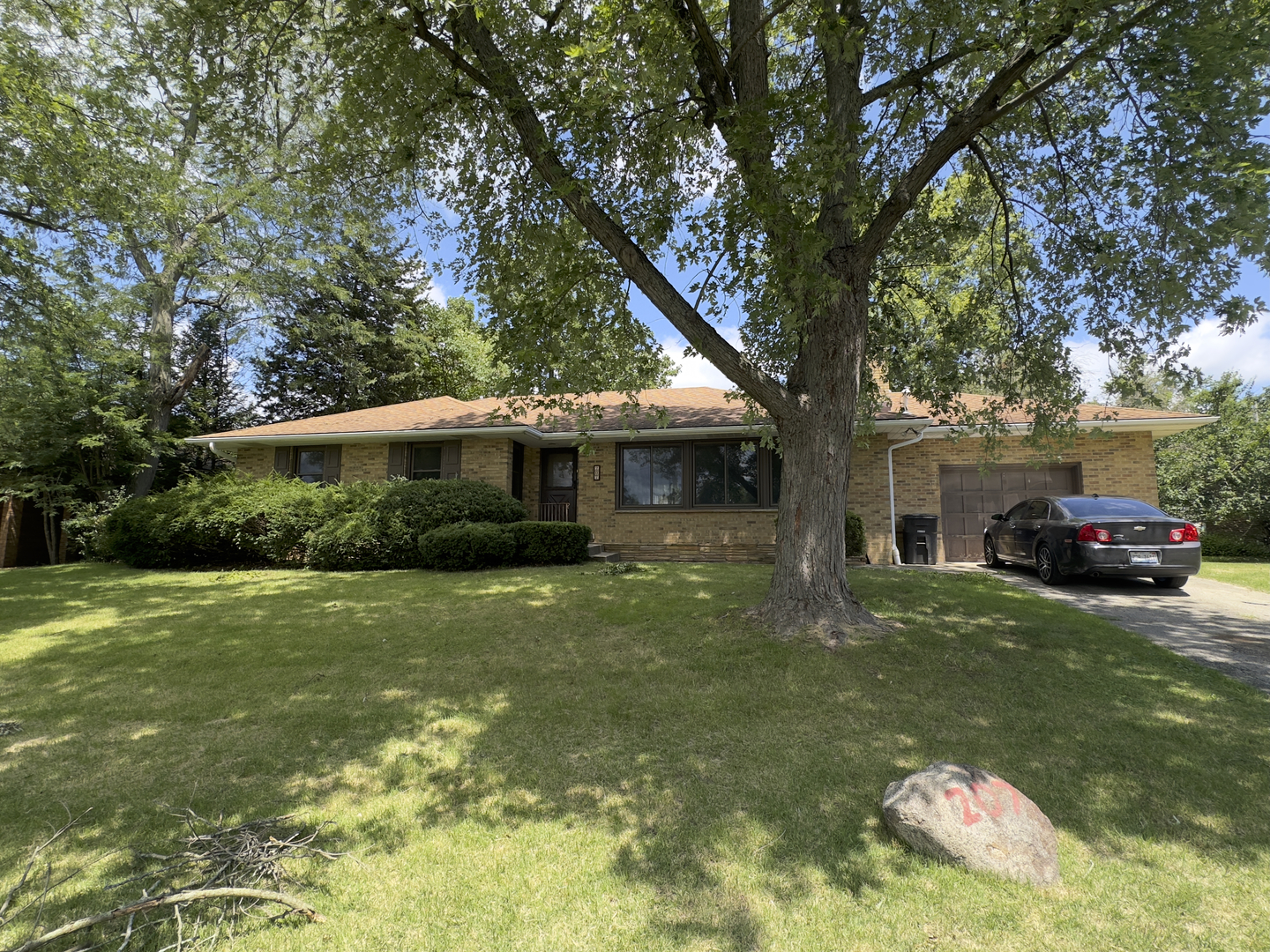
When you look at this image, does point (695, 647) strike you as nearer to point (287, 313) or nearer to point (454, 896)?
point (454, 896)

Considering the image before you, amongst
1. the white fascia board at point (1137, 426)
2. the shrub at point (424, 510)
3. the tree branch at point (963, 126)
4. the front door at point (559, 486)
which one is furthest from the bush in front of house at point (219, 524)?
the white fascia board at point (1137, 426)

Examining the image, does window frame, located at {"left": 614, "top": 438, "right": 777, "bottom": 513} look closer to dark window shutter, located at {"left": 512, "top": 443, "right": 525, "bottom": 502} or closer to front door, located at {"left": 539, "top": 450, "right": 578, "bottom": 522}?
front door, located at {"left": 539, "top": 450, "right": 578, "bottom": 522}

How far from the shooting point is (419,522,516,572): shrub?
1090cm

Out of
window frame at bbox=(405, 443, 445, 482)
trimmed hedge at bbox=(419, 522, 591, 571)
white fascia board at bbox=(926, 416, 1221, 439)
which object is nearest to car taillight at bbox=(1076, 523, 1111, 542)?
white fascia board at bbox=(926, 416, 1221, 439)

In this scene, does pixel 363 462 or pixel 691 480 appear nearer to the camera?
pixel 691 480

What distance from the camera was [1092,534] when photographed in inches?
347

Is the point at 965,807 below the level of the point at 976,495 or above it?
below

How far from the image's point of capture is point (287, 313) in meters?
22.5

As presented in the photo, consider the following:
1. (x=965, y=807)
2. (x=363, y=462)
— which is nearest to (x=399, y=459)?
(x=363, y=462)

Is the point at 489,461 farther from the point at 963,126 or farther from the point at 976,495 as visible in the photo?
the point at 976,495

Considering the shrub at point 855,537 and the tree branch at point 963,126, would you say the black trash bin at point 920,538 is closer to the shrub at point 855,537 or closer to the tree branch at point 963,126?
the shrub at point 855,537

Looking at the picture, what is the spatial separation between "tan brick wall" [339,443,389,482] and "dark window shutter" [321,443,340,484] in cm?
14

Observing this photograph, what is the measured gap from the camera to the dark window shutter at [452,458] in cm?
1481

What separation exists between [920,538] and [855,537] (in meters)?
1.58
